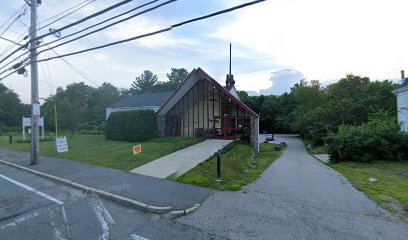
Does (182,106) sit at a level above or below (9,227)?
above

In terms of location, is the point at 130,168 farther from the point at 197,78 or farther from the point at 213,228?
the point at 197,78

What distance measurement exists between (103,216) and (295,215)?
4.61 m

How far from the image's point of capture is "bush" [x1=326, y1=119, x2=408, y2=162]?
1304 centimetres

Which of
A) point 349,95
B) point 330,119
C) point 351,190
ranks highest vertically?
point 349,95

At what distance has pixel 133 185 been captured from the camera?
7551 mm

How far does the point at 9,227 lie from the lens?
189 inches

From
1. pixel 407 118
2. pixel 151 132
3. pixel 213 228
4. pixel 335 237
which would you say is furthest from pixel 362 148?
pixel 151 132

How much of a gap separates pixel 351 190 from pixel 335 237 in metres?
3.88

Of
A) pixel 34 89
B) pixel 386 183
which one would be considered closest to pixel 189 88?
pixel 34 89

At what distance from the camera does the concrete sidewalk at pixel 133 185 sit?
20.2 ft

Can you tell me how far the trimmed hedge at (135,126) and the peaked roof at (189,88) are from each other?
129 centimetres

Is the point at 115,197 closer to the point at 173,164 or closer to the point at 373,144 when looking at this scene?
the point at 173,164

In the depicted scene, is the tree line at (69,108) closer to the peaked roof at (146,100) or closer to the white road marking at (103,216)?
the peaked roof at (146,100)

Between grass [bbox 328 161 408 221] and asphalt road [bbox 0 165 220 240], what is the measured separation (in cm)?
511
